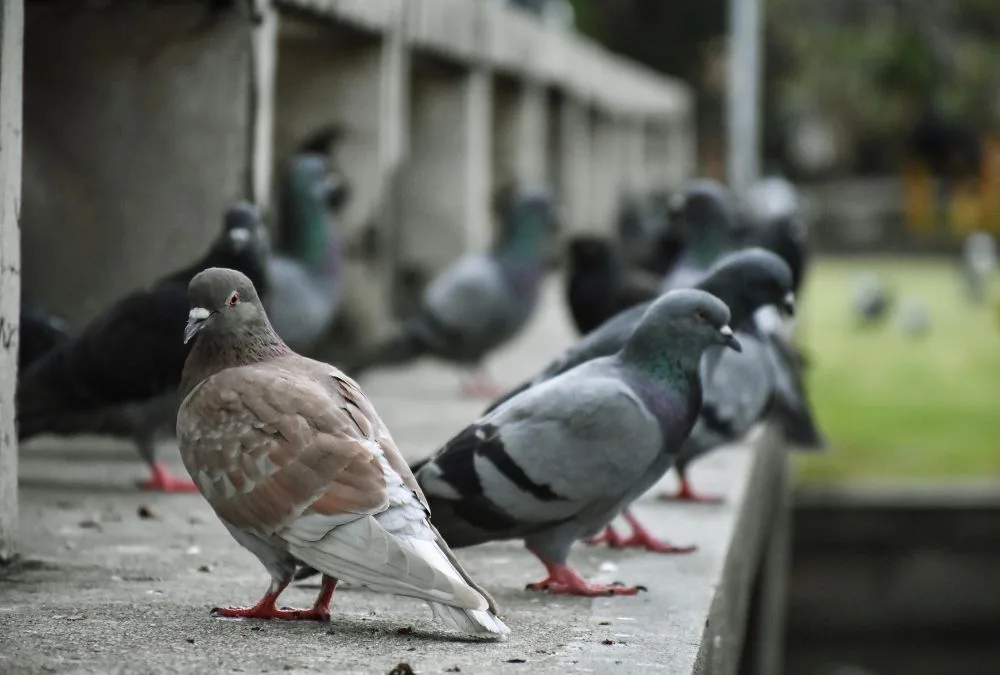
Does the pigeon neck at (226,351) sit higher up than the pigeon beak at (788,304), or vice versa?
the pigeon neck at (226,351)

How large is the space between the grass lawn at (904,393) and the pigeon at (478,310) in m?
2.36

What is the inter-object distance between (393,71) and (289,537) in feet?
27.1

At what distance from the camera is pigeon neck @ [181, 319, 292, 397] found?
508cm

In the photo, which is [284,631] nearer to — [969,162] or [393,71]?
[393,71]

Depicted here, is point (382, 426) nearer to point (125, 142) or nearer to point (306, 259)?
point (125, 142)

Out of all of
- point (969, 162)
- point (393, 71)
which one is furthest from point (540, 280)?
point (969, 162)

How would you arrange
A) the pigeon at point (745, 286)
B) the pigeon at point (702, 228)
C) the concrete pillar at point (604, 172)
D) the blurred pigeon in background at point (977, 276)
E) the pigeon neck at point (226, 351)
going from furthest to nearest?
the blurred pigeon in background at point (977, 276) → the concrete pillar at point (604, 172) → the pigeon at point (702, 228) → the pigeon at point (745, 286) → the pigeon neck at point (226, 351)

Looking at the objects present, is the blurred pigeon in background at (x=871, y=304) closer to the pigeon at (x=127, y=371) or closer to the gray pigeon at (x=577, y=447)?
the pigeon at (x=127, y=371)

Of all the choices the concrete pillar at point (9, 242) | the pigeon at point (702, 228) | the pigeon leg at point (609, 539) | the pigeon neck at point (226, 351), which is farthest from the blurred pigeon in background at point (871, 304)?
the pigeon neck at point (226, 351)

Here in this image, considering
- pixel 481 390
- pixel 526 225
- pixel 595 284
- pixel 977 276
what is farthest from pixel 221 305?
pixel 977 276

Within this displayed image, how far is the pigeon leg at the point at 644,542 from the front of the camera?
657 cm

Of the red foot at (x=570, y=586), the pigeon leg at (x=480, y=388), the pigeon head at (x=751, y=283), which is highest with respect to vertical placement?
the pigeon head at (x=751, y=283)

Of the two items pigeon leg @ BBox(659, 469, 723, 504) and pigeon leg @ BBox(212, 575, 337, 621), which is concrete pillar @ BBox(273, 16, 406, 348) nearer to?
pigeon leg @ BBox(659, 469, 723, 504)

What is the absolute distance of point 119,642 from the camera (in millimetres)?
4797
